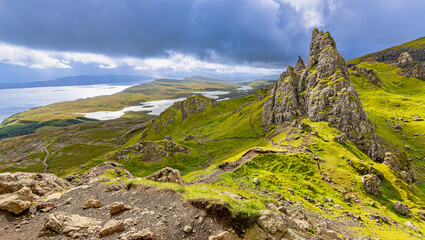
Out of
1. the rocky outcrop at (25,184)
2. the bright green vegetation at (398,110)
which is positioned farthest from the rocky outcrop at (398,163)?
the rocky outcrop at (25,184)

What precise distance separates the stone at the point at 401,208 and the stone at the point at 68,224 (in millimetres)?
56950

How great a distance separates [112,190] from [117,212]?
8.53 m

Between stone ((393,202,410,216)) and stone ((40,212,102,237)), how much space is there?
57.0 metres

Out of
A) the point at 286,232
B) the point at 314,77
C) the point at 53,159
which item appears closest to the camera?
the point at 286,232

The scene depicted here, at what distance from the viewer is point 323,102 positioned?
88625 mm

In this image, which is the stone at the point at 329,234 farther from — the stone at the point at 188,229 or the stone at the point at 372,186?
the stone at the point at 372,186

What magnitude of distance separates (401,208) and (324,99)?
63591 millimetres

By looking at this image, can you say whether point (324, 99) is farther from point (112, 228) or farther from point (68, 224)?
point (68, 224)

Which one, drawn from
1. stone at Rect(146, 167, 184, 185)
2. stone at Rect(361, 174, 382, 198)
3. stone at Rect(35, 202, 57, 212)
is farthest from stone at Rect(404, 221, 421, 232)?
stone at Rect(35, 202, 57, 212)

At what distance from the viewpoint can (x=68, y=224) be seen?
14125 mm

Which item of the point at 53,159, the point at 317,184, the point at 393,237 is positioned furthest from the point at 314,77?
the point at 53,159

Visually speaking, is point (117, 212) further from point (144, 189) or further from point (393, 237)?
point (393, 237)

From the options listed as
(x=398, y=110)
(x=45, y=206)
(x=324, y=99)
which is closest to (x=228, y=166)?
(x=45, y=206)

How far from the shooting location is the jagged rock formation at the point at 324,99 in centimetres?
7369
